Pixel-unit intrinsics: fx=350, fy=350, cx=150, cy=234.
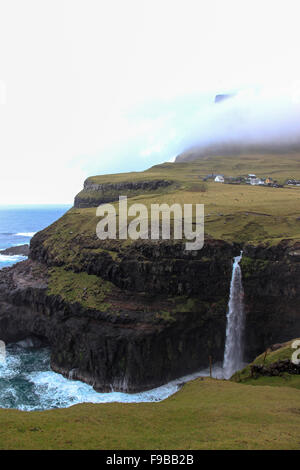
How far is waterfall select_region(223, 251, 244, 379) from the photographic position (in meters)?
63.0

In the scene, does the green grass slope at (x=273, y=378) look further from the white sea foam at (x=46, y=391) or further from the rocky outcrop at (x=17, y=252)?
the rocky outcrop at (x=17, y=252)

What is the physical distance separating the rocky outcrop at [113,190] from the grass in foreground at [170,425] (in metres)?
95.9

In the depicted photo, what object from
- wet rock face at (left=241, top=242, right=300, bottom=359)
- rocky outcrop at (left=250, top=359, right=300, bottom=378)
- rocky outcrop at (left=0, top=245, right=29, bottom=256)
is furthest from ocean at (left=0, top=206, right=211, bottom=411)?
rocky outcrop at (left=0, top=245, right=29, bottom=256)

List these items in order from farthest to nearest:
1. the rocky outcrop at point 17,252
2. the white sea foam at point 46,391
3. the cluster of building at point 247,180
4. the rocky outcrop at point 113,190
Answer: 1. the rocky outcrop at point 17,252
2. the cluster of building at point 247,180
3. the rocky outcrop at point 113,190
4. the white sea foam at point 46,391

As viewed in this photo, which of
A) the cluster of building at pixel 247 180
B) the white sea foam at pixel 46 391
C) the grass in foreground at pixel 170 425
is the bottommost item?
the white sea foam at pixel 46 391

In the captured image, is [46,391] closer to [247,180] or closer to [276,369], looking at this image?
[276,369]

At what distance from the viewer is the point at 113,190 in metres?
132

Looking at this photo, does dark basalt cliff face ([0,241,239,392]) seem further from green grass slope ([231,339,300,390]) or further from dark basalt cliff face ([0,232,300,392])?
green grass slope ([231,339,300,390])

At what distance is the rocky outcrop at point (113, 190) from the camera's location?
126 metres

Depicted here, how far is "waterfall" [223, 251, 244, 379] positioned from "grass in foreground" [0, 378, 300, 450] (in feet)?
87.8

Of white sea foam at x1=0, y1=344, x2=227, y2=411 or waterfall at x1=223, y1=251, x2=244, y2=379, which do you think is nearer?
white sea foam at x1=0, y1=344, x2=227, y2=411

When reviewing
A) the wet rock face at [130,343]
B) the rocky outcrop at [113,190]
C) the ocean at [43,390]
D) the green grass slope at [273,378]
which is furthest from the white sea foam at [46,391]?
the rocky outcrop at [113,190]
